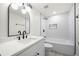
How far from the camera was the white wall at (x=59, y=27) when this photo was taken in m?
2.91

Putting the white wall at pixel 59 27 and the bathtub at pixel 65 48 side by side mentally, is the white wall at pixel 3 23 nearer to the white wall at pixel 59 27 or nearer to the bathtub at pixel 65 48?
the bathtub at pixel 65 48

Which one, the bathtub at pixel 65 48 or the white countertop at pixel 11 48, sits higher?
the white countertop at pixel 11 48

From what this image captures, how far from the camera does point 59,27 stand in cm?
312

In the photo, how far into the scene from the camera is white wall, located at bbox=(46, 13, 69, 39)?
115 inches

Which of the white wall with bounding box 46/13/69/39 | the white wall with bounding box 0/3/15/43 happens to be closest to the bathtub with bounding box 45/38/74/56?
the white wall with bounding box 46/13/69/39

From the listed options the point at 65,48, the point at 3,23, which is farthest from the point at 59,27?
the point at 3,23

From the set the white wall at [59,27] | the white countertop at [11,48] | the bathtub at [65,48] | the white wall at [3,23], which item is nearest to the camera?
the white countertop at [11,48]

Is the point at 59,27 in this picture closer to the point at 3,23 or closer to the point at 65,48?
the point at 65,48

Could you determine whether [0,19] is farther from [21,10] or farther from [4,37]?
[21,10]

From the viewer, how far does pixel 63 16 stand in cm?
298

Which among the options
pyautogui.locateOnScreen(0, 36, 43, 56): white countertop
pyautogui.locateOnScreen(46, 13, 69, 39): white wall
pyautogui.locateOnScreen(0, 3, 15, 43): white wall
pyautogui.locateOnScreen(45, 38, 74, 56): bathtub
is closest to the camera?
pyautogui.locateOnScreen(0, 36, 43, 56): white countertop

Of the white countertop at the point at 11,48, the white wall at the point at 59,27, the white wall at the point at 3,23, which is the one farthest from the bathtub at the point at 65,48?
the white wall at the point at 3,23

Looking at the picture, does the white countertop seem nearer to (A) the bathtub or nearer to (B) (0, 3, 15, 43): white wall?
(B) (0, 3, 15, 43): white wall

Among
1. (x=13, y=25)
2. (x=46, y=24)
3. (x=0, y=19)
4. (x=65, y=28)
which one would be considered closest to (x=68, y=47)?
(x=65, y=28)
